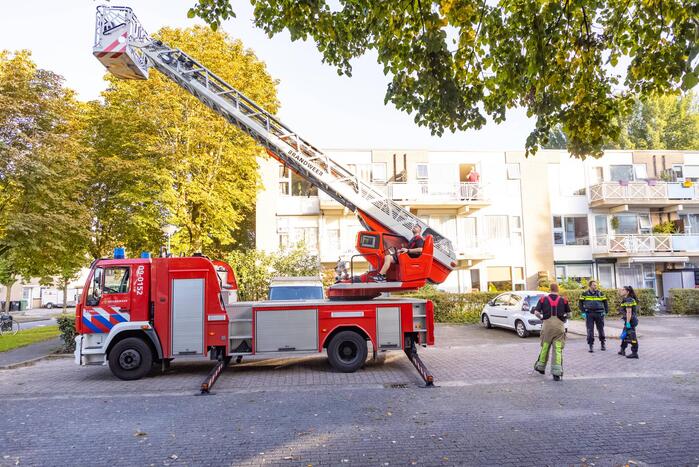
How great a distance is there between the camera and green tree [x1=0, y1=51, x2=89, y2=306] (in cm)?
1467

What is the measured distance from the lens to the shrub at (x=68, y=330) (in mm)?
13812

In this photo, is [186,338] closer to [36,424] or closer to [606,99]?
[36,424]

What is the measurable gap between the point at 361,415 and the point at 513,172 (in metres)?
23.0

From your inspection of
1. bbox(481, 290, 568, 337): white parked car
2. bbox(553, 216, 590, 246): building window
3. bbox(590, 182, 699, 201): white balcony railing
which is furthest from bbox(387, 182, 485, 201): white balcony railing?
bbox(481, 290, 568, 337): white parked car

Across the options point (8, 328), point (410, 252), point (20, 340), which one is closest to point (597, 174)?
point (410, 252)

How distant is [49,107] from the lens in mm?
16016

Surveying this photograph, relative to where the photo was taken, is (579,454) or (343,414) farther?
(343,414)

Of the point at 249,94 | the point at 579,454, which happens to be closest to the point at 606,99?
the point at 579,454

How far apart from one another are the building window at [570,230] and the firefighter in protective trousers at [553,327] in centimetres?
1899

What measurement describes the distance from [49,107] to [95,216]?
4750 millimetres

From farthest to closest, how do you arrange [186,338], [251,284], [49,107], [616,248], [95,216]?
[616,248] → [251,284] → [95,216] → [49,107] → [186,338]

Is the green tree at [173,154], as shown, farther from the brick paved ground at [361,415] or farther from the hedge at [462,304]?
the hedge at [462,304]

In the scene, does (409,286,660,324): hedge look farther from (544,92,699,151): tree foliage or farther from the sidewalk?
(544,92,699,151): tree foliage

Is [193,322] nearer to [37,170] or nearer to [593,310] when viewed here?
[37,170]
